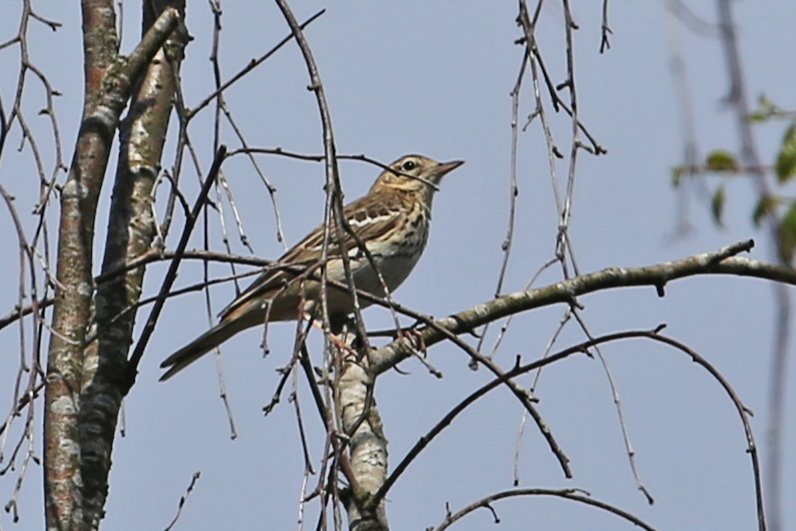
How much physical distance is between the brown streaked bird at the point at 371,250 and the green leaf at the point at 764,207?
15.2 feet

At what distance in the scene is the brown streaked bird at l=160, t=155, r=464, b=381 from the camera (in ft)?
27.7

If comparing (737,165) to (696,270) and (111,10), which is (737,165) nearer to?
(696,270)

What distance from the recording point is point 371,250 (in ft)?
31.3

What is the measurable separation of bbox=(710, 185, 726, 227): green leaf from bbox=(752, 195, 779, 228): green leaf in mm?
291

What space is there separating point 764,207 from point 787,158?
1.47 ft

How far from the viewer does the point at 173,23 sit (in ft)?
18.7

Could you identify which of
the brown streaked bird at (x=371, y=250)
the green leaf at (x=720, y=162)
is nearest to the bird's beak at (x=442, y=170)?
the brown streaked bird at (x=371, y=250)

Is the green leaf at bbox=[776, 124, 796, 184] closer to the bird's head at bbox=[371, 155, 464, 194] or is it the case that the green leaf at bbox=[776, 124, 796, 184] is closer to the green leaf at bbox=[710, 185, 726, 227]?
the green leaf at bbox=[710, 185, 726, 227]

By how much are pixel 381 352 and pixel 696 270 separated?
4.11ft

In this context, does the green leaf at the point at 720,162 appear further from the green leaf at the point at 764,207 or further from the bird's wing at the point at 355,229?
the bird's wing at the point at 355,229

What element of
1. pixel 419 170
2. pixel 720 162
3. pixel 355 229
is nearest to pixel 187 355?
pixel 355 229

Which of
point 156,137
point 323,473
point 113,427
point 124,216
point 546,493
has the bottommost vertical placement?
point 323,473

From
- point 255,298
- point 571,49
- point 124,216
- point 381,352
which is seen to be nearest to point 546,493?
point 381,352

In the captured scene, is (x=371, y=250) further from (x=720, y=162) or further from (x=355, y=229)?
(x=720, y=162)
